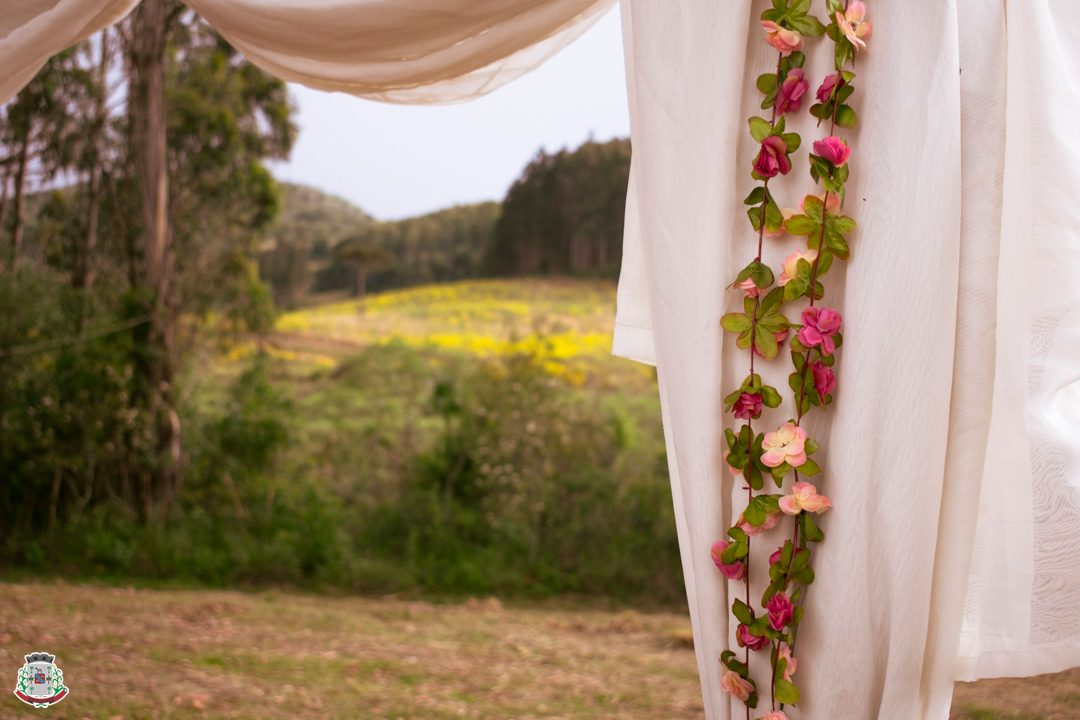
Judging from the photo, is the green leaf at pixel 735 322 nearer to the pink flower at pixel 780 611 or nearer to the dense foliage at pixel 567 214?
the pink flower at pixel 780 611

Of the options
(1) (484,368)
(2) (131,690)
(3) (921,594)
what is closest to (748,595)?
(3) (921,594)

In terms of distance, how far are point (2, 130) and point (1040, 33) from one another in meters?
5.86

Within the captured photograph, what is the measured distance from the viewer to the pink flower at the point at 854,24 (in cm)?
124

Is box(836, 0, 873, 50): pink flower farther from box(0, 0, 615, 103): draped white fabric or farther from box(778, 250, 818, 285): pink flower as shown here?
box(0, 0, 615, 103): draped white fabric

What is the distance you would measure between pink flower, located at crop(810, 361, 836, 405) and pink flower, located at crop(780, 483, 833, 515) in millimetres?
126

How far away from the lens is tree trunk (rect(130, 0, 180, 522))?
4691mm

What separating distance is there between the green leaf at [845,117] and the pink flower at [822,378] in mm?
338

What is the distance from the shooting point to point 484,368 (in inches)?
206

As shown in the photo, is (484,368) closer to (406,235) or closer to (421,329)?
(421,329)

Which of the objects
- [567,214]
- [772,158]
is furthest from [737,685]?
[567,214]

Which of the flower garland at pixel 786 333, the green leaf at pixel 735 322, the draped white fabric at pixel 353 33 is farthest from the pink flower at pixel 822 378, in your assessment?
the draped white fabric at pixel 353 33

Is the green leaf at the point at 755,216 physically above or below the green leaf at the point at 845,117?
below

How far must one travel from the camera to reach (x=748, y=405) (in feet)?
4.29

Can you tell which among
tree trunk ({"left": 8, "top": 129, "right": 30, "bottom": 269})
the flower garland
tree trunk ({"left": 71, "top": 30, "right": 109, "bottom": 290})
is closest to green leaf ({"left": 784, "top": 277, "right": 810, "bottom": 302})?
the flower garland
